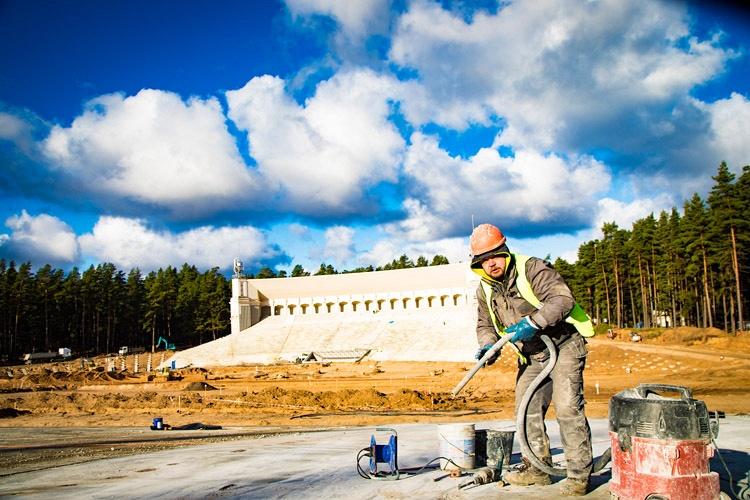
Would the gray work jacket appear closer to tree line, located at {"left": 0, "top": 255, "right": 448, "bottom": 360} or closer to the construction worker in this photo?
the construction worker

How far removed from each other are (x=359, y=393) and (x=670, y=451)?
903 inches

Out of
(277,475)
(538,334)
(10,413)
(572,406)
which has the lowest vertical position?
(10,413)

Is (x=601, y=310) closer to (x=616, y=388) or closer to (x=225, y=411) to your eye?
(x=616, y=388)

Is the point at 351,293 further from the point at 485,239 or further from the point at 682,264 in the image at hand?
the point at 485,239

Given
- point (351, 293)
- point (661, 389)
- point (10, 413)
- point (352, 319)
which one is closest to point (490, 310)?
point (661, 389)

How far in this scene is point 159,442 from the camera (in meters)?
13.7

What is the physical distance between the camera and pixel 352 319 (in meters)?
77.8

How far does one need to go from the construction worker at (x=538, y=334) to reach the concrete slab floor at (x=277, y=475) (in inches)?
13.2

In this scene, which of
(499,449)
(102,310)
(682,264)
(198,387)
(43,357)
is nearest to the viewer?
(499,449)

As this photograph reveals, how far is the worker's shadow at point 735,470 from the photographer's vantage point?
4.84m

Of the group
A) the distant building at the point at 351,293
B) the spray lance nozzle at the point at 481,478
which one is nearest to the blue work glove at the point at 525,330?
the spray lance nozzle at the point at 481,478

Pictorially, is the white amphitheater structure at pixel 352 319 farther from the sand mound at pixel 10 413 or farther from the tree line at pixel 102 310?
the sand mound at pixel 10 413

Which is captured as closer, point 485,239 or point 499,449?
point 485,239

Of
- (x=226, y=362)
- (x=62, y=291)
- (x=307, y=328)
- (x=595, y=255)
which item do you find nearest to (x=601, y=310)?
(x=595, y=255)
